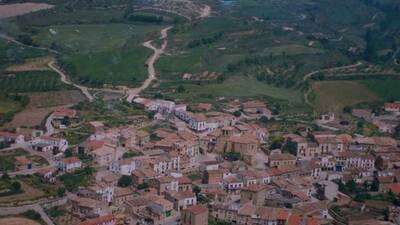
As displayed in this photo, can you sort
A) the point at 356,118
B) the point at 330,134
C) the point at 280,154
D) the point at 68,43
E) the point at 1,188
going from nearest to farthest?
1. the point at 1,188
2. the point at 280,154
3. the point at 330,134
4. the point at 356,118
5. the point at 68,43

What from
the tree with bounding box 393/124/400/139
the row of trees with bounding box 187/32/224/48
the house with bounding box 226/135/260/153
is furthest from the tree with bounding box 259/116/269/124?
the row of trees with bounding box 187/32/224/48

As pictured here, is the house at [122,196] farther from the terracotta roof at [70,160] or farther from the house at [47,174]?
the terracotta roof at [70,160]

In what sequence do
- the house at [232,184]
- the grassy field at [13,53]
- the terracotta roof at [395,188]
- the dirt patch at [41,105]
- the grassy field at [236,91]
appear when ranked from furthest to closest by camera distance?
the grassy field at [13,53], the grassy field at [236,91], the dirt patch at [41,105], the terracotta roof at [395,188], the house at [232,184]

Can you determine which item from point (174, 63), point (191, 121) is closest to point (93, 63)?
point (174, 63)

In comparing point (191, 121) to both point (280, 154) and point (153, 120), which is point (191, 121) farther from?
point (280, 154)

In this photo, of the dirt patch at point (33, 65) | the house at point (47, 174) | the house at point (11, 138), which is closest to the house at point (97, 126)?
the house at point (11, 138)

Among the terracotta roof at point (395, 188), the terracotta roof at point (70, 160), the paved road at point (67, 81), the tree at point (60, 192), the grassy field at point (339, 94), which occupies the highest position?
the terracotta roof at point (70, 160)

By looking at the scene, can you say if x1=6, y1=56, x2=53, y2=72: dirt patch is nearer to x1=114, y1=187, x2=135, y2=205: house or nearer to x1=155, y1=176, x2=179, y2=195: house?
x1=155, y1=176, x2=179, y2=195: house
